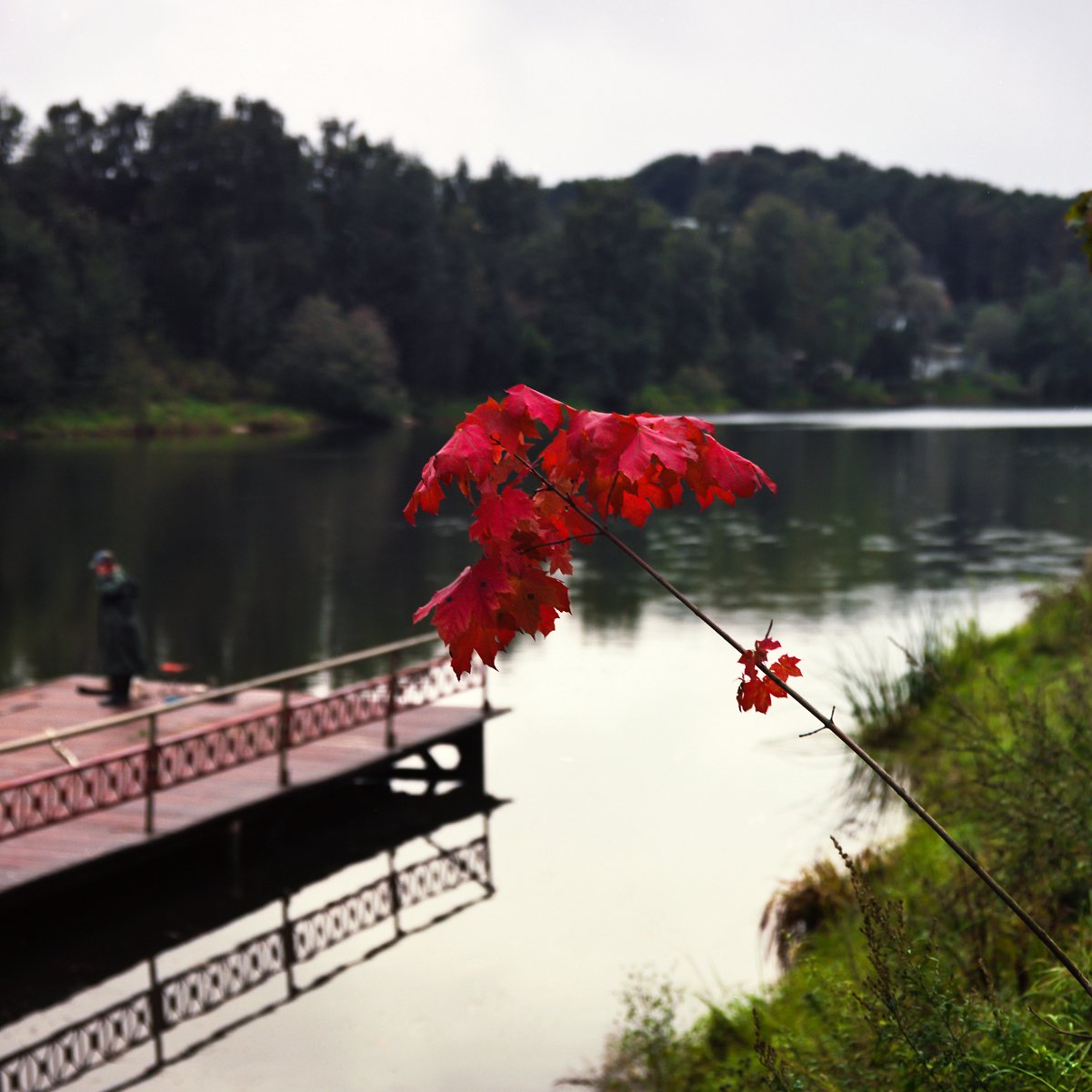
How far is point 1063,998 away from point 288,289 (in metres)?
77.3

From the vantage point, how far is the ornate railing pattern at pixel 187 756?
990 cm

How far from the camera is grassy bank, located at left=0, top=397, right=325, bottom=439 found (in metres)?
64.8

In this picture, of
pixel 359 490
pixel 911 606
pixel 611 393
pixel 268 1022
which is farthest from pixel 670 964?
pixel 611 393

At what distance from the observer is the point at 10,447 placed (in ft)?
196

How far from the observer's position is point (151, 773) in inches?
411

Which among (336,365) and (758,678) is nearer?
(758,678)

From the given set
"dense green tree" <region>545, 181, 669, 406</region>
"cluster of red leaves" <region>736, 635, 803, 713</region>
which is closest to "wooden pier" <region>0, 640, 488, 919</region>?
"cluster of red leaves" <region>736, 635, 803, 713</region>

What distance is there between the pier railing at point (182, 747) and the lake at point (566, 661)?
3.67 ft

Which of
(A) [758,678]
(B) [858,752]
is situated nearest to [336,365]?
(A) [758,678]

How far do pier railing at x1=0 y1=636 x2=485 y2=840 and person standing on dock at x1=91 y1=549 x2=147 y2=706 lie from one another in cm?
65

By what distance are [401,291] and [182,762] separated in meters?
73.6

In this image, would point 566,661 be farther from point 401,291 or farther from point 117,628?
point 401,291

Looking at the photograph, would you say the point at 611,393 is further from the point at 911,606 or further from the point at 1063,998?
the point at 1063,998

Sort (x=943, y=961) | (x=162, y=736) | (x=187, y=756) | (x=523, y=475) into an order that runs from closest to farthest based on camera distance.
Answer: (x=523, y=475) → (x=943, y=961) → (x=187, y=756) → (x=162, y=736)
